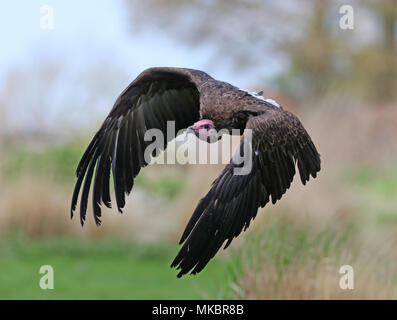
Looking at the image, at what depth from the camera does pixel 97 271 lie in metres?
8.56

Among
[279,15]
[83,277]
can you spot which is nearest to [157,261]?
[83,277]

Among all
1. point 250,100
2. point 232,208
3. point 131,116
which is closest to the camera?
point 232,208

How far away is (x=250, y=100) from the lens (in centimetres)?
402

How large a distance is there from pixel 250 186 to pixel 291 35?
22.1m

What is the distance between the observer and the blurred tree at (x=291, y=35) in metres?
24.2

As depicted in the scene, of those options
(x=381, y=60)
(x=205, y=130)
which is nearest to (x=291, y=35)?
(x=381, y=60)

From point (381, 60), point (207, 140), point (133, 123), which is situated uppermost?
point (381, 60)

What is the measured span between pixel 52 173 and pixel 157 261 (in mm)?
2216

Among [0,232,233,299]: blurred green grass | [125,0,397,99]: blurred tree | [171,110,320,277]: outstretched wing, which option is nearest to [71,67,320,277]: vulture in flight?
[171,110,320,277]: outstretched wing

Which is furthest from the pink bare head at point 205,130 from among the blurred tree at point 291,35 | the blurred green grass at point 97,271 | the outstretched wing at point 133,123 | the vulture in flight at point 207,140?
the blurred tree at point 291,35

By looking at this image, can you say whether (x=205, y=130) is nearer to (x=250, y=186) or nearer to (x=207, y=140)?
(x=207, y=140)

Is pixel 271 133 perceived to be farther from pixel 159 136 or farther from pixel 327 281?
pixel 327 281

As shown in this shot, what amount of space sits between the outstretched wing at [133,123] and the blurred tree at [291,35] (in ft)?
64.6

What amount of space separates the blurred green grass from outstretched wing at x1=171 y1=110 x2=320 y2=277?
11.2 ft
